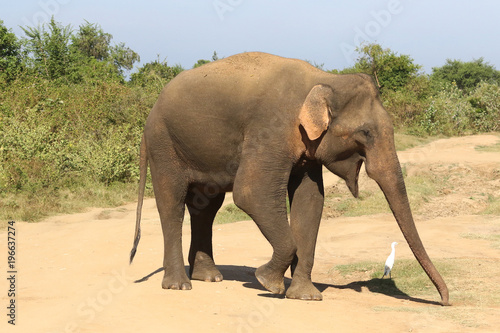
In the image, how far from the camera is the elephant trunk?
251 inches

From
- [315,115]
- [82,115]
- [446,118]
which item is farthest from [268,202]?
[446,118]

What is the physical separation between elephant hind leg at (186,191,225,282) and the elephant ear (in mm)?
1786

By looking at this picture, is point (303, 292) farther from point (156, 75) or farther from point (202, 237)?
point (156, 75)

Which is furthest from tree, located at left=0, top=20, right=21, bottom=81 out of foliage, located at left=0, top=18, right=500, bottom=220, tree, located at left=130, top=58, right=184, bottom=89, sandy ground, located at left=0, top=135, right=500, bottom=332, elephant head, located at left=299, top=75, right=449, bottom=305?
elephant head, located at left=299, top=75, right=449, bottom=305

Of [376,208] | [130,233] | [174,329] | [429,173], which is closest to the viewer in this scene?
[174,329]


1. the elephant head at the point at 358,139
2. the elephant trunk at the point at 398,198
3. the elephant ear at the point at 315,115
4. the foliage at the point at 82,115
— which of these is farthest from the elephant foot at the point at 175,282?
the foliage at the point at 82,115

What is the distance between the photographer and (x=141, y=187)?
784cm

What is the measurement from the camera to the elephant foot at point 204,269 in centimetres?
777

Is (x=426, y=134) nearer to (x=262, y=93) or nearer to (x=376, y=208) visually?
(x=376, y=208)

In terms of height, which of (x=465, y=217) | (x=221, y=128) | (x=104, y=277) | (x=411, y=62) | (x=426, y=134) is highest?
(x=411, y=62)

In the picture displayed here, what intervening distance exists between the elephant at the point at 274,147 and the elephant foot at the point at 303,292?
1 centimetres

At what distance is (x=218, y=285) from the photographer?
24.3 ft

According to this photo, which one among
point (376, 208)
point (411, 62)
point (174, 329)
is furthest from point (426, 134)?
point (174, 329)

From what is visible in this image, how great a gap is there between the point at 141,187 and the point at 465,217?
24.7ft
